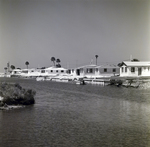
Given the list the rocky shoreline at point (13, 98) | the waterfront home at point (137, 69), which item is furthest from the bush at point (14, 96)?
the waterfront home at point (137, 69)

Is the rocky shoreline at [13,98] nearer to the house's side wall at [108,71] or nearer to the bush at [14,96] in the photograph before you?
the bush at [14,96]

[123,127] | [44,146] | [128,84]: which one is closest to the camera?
[44,146]

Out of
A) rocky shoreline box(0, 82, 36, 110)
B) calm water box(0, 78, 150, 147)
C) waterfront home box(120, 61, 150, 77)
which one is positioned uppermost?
waterfront home box(120, 61, 150, 77)

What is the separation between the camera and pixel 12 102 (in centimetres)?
1723

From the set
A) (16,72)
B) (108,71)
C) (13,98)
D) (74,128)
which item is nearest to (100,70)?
(108,71)

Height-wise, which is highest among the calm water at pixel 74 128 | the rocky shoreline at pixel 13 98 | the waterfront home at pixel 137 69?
the waterfront home at pixel 137 69

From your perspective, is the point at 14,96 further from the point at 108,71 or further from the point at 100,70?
the point at 108,71

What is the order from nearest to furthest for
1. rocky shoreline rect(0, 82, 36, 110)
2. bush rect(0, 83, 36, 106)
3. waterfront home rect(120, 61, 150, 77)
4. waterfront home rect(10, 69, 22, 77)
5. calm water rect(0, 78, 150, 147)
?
calm water rect(0, 78, 150, 147) < rocky shoreline rect(0, 82, 36, 110) < bush rect(0, 83, 36, 106) < waterfront home rect(120, 61, 150, 77) < waterfront home rect(10, 69, 22, 77)

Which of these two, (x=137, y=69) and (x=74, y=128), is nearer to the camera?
(x=74, y=128)

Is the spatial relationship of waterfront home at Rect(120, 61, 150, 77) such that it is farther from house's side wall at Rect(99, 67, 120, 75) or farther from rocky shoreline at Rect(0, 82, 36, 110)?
rocky shoreline at Rect(0, 82, 36, 110)

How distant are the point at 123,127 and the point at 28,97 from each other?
8.10 m

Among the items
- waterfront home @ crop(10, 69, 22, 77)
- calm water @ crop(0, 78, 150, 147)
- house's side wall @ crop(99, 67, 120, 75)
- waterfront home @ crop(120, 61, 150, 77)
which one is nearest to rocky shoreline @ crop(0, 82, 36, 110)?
calm water @ crop(0, 78, 150, 147)

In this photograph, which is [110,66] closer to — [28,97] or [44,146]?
[28,97]

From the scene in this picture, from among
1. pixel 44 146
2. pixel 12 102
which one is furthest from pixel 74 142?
pixel 12 102
